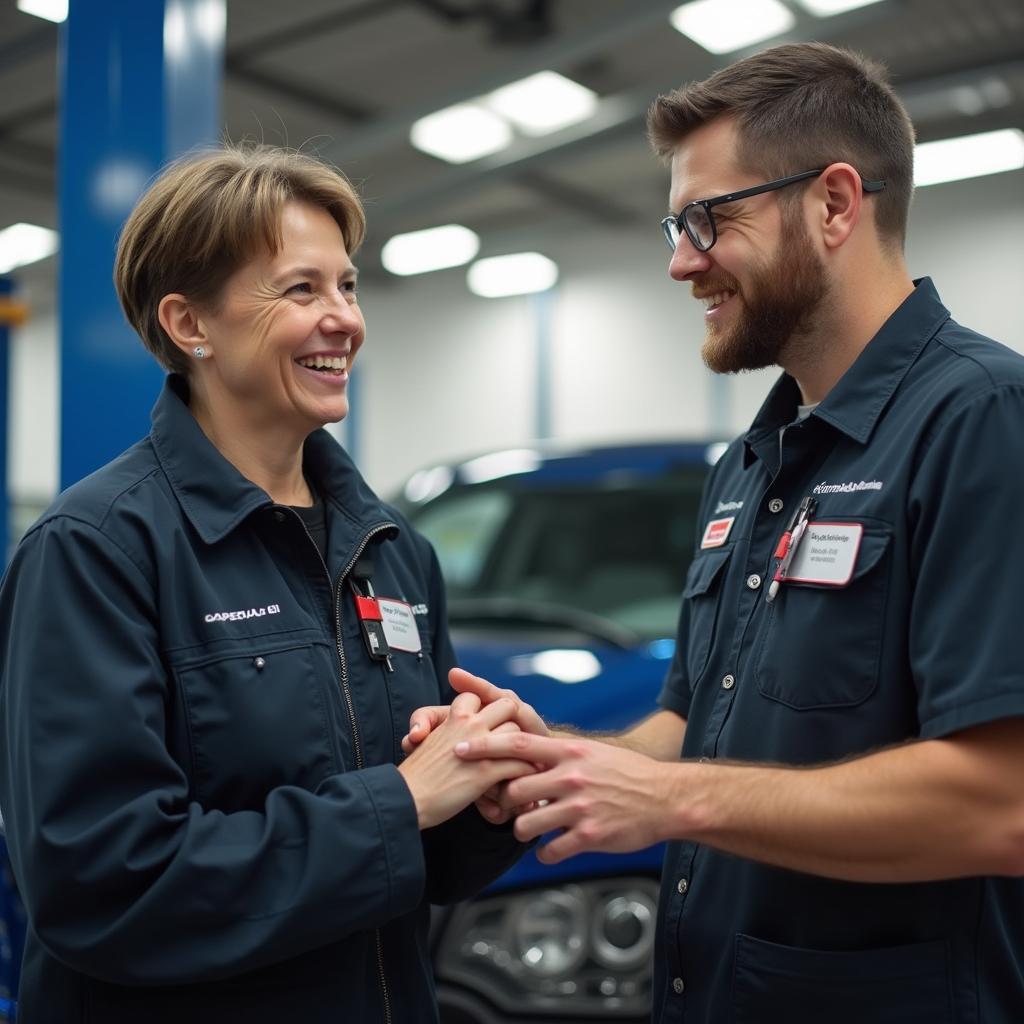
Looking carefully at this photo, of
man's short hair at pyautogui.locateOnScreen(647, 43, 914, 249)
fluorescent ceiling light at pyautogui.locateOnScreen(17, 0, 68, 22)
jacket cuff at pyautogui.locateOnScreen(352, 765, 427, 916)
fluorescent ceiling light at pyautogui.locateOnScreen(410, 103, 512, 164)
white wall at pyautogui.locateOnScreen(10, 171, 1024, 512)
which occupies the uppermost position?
fluorescent ceiling light at pyautogui.locateOnScreen(410, 103, 512, 164)

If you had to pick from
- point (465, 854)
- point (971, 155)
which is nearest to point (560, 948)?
point (465, 854)

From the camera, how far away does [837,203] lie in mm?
1750

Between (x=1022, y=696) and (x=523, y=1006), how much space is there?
1342 mm

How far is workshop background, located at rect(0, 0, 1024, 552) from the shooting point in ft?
8.67

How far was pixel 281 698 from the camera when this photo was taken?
1.59m

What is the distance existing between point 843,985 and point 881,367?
2.76ft

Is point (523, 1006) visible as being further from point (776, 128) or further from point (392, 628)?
point (776, 128)

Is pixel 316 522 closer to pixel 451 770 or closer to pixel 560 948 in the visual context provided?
pixel 451 770

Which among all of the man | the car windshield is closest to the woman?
the man

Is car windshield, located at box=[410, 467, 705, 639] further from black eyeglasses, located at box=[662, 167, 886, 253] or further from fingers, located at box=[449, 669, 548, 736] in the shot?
black eyeglasses, located at box=[662, 167, 886, 253]

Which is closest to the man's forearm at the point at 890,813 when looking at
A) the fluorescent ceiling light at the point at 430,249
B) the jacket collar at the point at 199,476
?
the jacket collar at the point at 199,476

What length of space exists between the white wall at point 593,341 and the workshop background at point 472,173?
0.08ft

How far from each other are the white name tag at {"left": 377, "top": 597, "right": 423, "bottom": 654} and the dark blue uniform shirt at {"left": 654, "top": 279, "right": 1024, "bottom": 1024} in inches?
18.6

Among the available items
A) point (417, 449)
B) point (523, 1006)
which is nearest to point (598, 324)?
point (417, 449)
